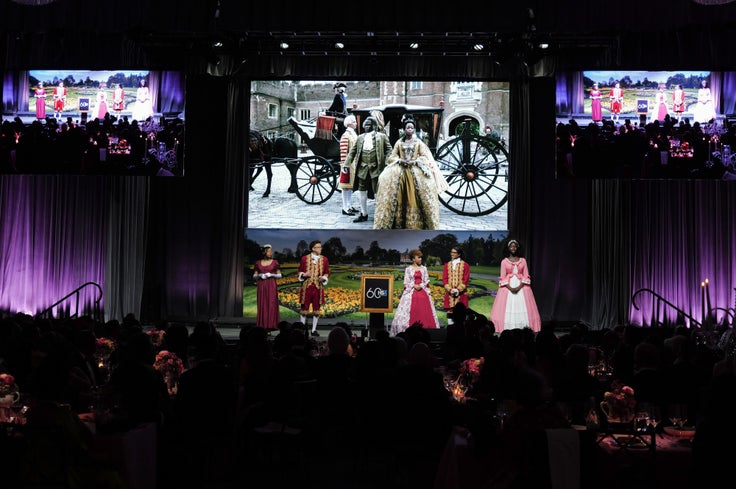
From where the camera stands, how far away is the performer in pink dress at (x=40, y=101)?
14500mm

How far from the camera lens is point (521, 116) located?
1512cm

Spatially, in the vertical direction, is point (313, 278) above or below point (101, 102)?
below

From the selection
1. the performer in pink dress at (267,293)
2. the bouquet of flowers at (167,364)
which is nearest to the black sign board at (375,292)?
the performer in pink dress at (267,293)

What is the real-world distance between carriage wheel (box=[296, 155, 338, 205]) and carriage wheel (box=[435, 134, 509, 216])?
1.89 meters

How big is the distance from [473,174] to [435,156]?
2.39ft

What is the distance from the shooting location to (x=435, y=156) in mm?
15016

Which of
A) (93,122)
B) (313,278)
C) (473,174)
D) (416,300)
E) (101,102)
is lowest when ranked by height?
(416,300)

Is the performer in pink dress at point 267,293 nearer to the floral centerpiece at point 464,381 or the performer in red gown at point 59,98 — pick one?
the performer in red gown at point 59,98

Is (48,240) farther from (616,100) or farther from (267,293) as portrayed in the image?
(616,100)

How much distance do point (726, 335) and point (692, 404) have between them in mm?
4027

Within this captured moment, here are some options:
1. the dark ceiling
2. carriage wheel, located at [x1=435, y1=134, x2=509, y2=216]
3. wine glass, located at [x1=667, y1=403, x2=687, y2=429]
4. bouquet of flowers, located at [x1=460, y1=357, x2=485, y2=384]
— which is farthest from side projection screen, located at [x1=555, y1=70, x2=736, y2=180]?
wine glass, located at [x1=667, y1=403, x2=687, y2=429]

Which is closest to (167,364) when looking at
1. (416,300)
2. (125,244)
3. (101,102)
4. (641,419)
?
(641,419)

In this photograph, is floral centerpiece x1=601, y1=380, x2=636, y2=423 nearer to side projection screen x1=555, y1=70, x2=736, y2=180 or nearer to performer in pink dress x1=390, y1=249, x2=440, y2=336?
performer in pink dress x1=390, y1=249, x2=440, y2=336

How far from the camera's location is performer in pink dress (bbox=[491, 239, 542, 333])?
12844 mm
